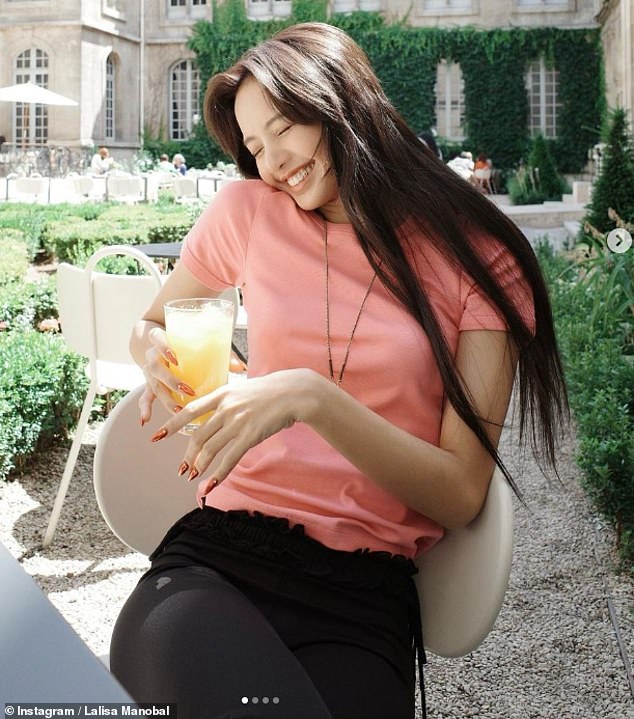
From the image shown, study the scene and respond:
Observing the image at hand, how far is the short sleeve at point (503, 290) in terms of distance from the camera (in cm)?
139

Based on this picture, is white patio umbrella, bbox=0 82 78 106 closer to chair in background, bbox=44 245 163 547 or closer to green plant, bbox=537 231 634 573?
green plant, bbox=537 231 634 573

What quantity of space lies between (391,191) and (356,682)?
0.69 m

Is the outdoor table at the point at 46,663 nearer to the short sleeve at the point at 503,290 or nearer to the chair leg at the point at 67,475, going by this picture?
the short sleeve at the point at 503,290

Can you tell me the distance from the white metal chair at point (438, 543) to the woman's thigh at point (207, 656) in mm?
326

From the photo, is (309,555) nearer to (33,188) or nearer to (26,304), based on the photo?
(26,304)

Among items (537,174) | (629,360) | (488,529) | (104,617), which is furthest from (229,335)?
(537,174)

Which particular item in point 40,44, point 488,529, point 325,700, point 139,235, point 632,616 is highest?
point 40,44

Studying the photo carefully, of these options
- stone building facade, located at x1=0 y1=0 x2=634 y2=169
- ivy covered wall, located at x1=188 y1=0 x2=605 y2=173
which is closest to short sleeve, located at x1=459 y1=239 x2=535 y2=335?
ivy covered wall, located at x1=188 y1=0 x2=605 y2=173

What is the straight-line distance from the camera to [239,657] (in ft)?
3.53

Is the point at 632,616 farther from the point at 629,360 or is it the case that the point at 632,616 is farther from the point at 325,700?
the point at 325,700

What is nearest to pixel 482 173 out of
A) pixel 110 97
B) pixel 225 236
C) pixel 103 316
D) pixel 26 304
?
pixel 110 97

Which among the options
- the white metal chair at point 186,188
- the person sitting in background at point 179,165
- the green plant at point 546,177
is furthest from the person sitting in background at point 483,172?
the white metal chair at point 186,188

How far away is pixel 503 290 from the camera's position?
1.39 m

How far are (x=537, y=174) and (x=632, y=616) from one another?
1763 centimetres
